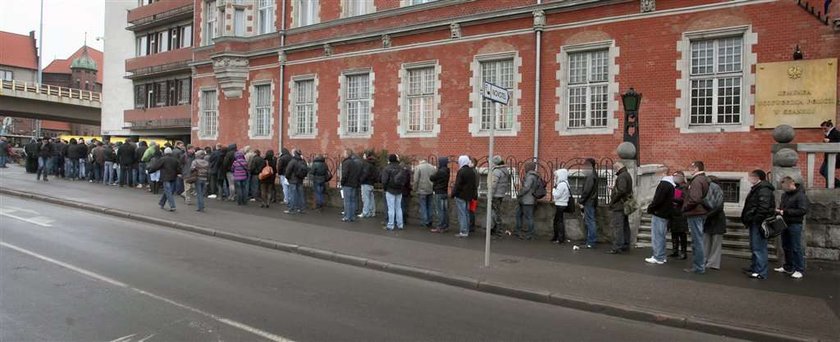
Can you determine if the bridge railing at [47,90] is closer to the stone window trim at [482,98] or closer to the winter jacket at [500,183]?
the stone window trim at [482,98]

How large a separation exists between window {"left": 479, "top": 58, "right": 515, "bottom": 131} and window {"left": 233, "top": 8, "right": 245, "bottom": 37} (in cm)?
1283

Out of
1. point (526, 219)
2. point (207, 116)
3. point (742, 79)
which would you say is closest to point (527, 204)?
point (526, 219)

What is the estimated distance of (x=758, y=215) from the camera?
8.74 m

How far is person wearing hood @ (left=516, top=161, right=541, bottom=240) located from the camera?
11866 mm

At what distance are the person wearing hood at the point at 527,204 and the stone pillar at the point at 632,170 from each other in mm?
1795

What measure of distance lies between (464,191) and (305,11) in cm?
1543

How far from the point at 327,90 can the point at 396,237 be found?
502 inches

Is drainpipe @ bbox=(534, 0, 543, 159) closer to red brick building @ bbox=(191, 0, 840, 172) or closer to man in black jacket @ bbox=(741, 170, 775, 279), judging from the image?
red brick building @ bbox=(191, 0, 840, 172)

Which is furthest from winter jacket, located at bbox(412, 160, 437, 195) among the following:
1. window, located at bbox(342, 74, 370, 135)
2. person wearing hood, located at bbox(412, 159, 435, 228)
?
window, located at bbox(342, 74, 370, 135)

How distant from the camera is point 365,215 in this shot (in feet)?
48.8

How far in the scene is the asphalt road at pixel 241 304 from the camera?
559cm

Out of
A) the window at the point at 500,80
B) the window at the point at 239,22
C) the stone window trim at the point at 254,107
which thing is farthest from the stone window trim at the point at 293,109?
the window at the point at 500,80

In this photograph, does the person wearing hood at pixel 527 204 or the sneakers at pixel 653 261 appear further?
the person wearing hood at pixel 527 204

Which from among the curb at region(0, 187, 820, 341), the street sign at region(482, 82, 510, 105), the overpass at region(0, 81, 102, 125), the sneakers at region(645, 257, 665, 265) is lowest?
the curb at region(0, 187, 820, 341)
